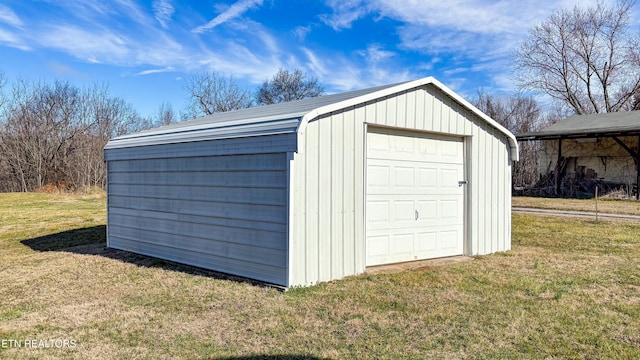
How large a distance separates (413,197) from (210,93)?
27855mm

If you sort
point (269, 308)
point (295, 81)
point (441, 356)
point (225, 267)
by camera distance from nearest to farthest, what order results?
1. point (441, 356)
2. point (269, 308)
3. point (225, 267)
4. point (295, 81)

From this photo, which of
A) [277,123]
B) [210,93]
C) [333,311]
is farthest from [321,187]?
[210,93]

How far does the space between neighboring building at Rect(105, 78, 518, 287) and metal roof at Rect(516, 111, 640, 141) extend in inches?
547

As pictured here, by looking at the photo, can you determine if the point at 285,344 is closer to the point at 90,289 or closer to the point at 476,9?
the point at 90,289

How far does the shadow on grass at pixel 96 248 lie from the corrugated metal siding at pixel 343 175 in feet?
2.48

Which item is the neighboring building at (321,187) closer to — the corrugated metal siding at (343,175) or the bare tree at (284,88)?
the corrugated metal siding at (343,175)

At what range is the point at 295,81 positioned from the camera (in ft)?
116

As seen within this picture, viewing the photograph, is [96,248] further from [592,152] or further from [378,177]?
[592,152]

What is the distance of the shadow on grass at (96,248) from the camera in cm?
604

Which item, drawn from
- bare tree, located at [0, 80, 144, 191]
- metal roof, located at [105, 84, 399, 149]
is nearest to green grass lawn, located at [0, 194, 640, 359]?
metal roof, located at [105, 84, 399, 149]

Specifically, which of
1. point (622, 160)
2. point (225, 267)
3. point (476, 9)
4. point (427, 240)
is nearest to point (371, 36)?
point (476, 9)

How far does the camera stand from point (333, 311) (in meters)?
4.30

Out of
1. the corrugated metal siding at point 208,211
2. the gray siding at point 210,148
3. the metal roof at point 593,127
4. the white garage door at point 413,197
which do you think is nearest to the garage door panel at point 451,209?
the white garage door at point 413,197

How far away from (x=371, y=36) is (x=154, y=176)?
47.2 feet
